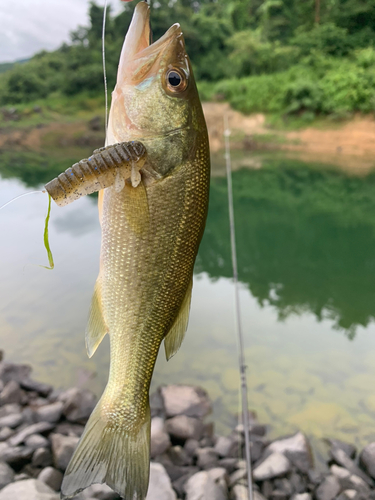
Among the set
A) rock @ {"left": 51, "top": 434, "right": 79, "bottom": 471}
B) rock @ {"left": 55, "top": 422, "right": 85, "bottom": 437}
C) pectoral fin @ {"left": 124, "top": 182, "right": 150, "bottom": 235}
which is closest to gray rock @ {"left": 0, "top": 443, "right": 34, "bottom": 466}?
rock @ {"left": 51, "top": 434, "right": 79, "bottom": 471}

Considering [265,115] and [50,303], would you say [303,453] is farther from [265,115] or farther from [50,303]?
[265,115]

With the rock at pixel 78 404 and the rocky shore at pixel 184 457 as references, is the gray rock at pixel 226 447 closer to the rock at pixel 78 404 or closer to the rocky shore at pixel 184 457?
the rocky shore at pixel 184 457

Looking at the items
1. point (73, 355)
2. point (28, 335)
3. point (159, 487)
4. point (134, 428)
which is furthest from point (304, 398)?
point (28, 335)

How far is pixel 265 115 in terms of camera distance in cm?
2197

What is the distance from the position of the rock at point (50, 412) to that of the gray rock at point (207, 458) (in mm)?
1288

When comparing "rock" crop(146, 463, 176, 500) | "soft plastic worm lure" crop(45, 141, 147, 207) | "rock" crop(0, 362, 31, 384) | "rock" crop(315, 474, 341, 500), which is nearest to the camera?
"soft plastic worm lure" crop(45, 141, 147, 207)

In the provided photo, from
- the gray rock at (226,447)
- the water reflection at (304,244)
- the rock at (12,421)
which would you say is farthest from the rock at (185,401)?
the water reflection at (304,244)

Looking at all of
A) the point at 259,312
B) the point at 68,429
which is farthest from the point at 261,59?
the point at 68,429

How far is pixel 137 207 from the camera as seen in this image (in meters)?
1.20

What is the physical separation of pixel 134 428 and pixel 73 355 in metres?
3.46

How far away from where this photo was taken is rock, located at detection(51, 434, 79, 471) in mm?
2941

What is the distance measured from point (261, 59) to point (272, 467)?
26.2 metres

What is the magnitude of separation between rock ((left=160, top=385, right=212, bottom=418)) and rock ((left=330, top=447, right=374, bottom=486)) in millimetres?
1105

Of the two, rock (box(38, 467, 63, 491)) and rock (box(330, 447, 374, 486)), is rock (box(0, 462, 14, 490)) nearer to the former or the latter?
rock (box(38, 467, 63, 491))
